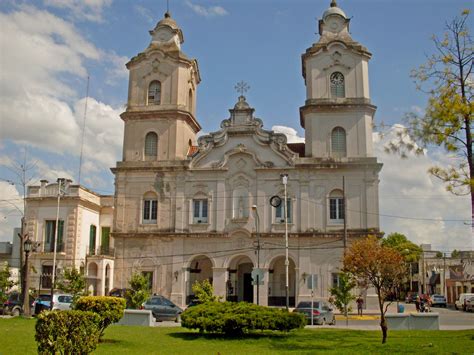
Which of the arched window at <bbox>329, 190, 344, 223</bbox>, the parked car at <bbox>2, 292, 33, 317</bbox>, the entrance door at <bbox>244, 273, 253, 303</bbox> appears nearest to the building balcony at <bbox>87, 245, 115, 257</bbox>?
the parked car at <bbox>2, 292, 33, 317</bbox>

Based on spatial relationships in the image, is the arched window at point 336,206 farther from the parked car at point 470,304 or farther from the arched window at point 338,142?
the parked car at point 470,304

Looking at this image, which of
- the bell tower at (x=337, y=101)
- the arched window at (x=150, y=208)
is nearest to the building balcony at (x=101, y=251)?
the arched window at (x=150, y=208)

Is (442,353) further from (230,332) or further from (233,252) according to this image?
(233,252)

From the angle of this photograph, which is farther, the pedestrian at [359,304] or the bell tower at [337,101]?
the bell tower at [337,101]

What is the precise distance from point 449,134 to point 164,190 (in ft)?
92.9

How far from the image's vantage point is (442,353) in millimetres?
15406

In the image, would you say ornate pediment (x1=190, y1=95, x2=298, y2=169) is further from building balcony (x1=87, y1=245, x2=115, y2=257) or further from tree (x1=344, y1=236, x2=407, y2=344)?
tree (x1=344, y1=236, x2=407, y2=344)

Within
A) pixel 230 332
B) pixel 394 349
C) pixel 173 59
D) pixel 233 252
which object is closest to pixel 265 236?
pixel 233 252

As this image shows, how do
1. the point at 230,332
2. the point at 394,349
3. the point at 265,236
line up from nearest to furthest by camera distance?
the point at 394,349
the point at 230,332
the point at 265,236

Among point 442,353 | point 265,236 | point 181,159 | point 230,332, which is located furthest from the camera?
point 181,159

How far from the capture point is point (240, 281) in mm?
43094

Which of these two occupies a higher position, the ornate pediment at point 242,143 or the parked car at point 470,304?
the ornate pediment at point 242,143

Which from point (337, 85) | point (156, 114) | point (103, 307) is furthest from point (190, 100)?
point (103, 307)

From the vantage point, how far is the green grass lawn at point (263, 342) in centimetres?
1617
